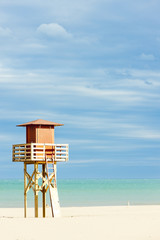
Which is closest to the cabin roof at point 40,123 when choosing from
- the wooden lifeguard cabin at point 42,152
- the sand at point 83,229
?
the wooden lifeguard cabin at point 42,152

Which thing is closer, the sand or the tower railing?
the sand

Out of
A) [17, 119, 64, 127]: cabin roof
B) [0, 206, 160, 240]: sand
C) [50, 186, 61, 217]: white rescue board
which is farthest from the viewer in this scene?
[17, 119, 64, 127]: cabin roof

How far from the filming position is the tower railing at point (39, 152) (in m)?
29.3

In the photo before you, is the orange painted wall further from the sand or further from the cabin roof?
the sand

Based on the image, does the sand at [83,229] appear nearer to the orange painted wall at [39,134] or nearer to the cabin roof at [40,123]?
the orange painted wall at [39,134]

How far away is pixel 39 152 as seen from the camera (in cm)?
2950

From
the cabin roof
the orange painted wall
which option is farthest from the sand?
the cabin roof

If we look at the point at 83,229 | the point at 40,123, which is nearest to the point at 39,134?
the point at 40,123

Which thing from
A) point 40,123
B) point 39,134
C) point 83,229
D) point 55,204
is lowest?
point 83,229

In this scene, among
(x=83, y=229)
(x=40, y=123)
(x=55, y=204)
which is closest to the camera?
(x=83, y=229)


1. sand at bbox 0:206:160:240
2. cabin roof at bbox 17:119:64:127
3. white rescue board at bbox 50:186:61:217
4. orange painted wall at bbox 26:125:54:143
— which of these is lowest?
sand at bbox 0:206:160:240

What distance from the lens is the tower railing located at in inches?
1155

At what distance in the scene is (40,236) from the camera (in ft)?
68.6

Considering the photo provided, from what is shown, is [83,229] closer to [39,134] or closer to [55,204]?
[55,204]
